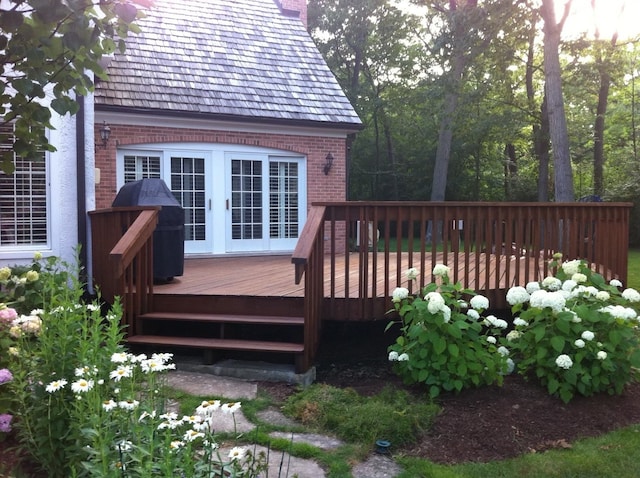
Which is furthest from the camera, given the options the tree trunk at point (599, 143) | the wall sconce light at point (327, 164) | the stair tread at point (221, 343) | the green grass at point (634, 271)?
the tree trunk at point (599, 143)

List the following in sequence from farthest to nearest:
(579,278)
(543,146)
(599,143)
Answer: (599,143) → (543,146) → (579,278)

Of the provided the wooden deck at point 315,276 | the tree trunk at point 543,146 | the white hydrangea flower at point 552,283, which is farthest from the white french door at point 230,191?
the tree trunk at point 543,146

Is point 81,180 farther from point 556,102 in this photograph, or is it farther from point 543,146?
point 543,146

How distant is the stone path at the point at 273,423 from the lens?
10.6 feet

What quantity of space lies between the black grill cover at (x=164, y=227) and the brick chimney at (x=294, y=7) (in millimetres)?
7785

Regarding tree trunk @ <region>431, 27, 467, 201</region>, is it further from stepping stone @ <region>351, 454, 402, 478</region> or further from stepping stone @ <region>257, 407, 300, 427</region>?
stepping stone @ <region>351, 454, 402, 478</region>

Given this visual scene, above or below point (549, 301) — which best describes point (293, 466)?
below

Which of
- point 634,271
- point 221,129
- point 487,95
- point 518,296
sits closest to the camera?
point 518,296

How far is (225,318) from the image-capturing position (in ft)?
17.3

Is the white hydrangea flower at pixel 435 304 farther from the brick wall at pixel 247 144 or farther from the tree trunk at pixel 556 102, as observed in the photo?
the tree trunk at pixel 556 102

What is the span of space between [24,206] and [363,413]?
5399 millimetres

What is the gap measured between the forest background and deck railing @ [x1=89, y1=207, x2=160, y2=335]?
377 inches

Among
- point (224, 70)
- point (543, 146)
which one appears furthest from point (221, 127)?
point (543, 146)

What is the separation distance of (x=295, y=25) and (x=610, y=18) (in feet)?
48.3
